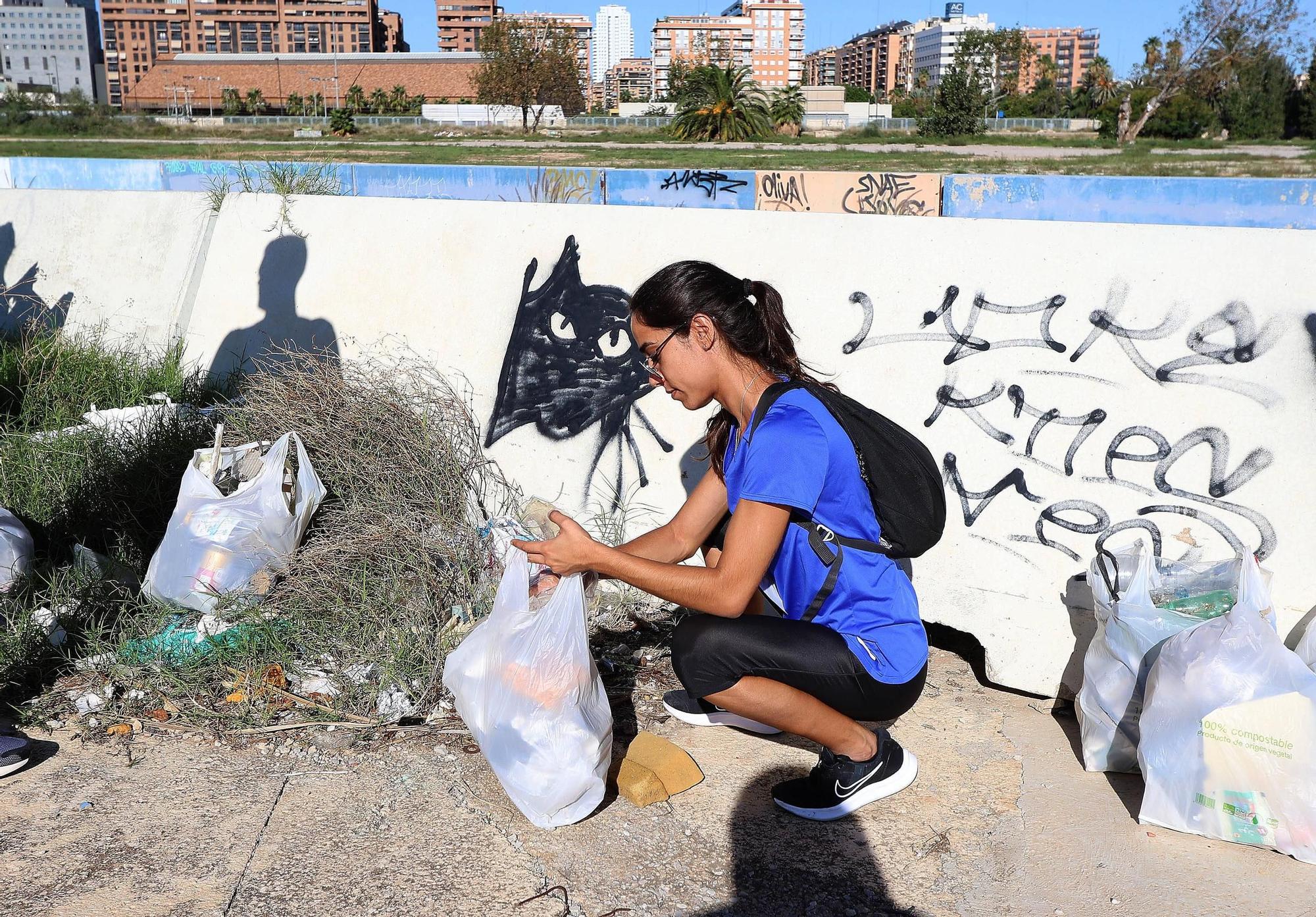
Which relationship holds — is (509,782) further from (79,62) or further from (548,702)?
(79,62)

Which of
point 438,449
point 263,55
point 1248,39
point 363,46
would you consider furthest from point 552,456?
point 363,46

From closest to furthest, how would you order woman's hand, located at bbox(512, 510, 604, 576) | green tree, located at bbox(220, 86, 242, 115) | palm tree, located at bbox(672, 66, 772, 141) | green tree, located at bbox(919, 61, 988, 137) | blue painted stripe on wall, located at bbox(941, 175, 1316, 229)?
1. woman's hand, located at bbox(512, 510, 604, 576)
2. blue painted stripe on wall, located at bbox(941, 175, 1316, 229)
3. palm tree, located at bbox(672, 66, 772, 141)
4. green tree, located at bbox(919, 61, 988, 137)
5. green tree, located at bbox(220, 86, 242, 115)

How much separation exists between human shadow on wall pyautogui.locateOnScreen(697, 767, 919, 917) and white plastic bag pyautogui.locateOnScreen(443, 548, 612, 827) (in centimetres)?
39

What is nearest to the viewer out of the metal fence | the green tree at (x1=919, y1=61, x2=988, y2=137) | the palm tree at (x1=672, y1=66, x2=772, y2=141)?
the palm tree at (x1=672, y1=66, x2=772, y2=141)

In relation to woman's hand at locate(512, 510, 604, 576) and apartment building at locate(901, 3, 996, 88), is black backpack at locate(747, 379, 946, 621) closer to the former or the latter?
woman's hand at locate(512, 510, 604, 576)

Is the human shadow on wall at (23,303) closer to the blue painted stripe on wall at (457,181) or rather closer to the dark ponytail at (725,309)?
the dark ponytail at (725,309)

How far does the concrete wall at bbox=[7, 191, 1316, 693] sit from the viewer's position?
10.3 feet

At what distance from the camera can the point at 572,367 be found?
14.0ft

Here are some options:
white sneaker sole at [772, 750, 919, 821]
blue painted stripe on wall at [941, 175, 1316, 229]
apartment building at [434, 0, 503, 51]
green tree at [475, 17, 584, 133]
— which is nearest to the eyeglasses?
white sneaker sole at [772, 750, 919, 821]

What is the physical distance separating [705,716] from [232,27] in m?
134

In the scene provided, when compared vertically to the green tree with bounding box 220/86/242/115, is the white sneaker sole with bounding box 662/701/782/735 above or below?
below

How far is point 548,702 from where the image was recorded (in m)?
2.43

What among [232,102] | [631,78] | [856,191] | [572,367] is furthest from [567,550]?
[631,78]

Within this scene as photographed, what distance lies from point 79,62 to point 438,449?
171m
